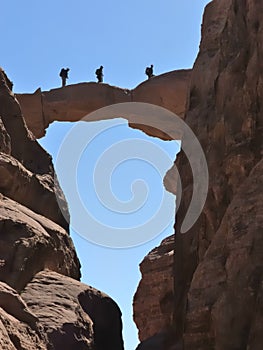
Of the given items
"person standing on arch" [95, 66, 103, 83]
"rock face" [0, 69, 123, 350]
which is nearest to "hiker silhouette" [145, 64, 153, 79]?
"person standing on arch" [95, 66, 103, 83]

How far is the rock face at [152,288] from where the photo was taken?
3120cm

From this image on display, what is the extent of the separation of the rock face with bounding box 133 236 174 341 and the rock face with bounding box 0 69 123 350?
28.3 feet

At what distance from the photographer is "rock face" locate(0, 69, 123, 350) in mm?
13984

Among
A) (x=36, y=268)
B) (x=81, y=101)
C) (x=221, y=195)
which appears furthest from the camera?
(x=81, y=101)

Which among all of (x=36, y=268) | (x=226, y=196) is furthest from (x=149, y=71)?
(x=36, y=268)

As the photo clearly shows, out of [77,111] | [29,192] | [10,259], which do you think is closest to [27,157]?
[29,192]

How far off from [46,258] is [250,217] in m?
6.39

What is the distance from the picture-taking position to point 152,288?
106 ft

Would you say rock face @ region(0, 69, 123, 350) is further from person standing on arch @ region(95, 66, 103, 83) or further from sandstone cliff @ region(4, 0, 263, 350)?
person standing on arch @ region(95, 66, 103, 83)

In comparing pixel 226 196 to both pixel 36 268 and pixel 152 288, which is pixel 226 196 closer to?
pixel 36 268

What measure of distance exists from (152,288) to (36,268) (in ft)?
46.9

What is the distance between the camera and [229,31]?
1975 centimetres

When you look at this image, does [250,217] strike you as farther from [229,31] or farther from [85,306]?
[229,31]

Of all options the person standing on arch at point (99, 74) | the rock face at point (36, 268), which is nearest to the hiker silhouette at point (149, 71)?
the person standing on arch at point (99, 74)
